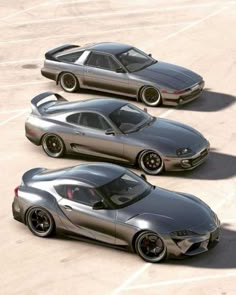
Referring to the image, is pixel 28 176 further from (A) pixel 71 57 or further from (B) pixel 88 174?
(A) pixel 71 57

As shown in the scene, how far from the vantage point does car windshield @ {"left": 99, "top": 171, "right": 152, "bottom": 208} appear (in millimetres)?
15000

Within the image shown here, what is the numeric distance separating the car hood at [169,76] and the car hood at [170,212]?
6.78 m

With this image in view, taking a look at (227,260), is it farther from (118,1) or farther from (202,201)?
(118,1)

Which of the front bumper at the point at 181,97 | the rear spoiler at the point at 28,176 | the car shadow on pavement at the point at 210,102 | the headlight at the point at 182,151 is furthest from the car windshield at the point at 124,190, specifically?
the car shadow on pavement at the point at 210,102

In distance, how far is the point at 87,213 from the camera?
15008 millimetres

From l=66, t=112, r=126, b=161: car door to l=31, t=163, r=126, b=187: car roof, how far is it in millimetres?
2417

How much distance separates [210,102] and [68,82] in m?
3.64

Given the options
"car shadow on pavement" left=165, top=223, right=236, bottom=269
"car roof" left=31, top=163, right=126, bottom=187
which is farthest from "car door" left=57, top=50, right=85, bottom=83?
"car shadow on pavement" left=165, top=223, right=236, bottom=269

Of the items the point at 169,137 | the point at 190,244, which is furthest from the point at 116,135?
the point at 190,244

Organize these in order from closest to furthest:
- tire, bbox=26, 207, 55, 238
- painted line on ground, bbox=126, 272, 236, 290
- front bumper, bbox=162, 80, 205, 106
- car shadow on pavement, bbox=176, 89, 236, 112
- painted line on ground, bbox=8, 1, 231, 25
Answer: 1. painted line on ground, bbox=126, 272, 236, 290
2. tire, bbox=26, 207, 55, 238
3. front bumper, bbox=162, 80, 205, 106
4. car shadow on pavement, bbox=176, 89, 236, 112
5. painted line on ground, bbox=8, 1, 231, 25

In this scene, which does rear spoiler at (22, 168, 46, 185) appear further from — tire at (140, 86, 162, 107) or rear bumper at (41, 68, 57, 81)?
rear bumper at (41, 68, 57, 81)

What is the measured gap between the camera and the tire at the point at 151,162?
18.0 metres

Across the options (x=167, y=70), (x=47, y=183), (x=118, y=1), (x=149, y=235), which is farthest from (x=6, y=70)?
(x=149, y=235)

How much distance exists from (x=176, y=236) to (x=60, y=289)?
195 cm
